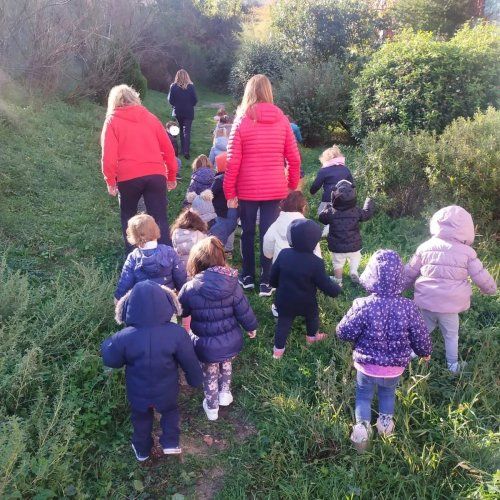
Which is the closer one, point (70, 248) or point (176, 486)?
point (176, 486)

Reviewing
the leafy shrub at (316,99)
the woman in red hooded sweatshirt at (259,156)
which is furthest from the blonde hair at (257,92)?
the leafy shrub at (316,99)

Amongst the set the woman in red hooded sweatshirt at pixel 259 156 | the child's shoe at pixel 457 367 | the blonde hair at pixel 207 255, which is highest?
the woman in red hooded sweatshirt at pixel 259 156

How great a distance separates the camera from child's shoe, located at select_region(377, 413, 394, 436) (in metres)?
3.19

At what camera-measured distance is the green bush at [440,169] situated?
5.55m

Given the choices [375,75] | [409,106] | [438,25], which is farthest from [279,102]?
[438,25]

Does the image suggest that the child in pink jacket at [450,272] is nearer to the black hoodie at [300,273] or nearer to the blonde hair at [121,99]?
the black hoodie at [300,273]

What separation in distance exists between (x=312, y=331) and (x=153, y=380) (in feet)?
5.48

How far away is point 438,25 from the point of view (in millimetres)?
13328

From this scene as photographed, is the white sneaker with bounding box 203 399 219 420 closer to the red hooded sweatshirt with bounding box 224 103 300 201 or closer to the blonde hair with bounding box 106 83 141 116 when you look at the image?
the red hooded sweatshirt with bounding box 224 103 300 201

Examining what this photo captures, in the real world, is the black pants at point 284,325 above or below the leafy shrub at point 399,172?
below

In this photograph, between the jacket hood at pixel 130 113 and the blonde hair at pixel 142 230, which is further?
the jacket hood at pixel 130 113

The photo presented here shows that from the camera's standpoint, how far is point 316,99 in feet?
35.3

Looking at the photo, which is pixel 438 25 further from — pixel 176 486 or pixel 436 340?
pixel 176 486

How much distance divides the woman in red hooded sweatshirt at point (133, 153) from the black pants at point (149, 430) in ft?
7.44
